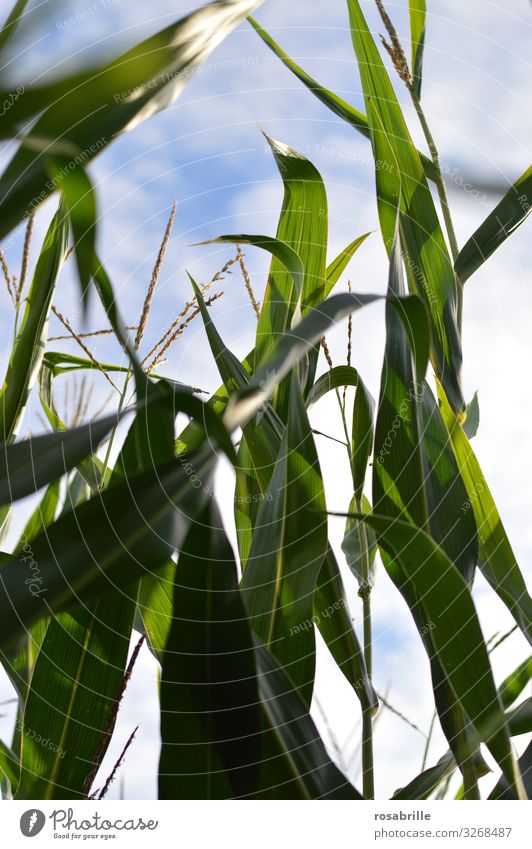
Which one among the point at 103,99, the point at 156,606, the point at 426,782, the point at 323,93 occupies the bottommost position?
the point at 426,782

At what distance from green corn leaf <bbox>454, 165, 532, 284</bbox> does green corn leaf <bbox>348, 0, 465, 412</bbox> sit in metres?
0.02

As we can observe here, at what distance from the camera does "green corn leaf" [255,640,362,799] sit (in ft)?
1.16

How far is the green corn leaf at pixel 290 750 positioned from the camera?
0.35m

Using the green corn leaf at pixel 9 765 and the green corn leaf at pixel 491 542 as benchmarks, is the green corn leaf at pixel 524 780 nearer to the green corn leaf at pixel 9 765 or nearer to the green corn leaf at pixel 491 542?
the green corn leaf at pixel 491 542

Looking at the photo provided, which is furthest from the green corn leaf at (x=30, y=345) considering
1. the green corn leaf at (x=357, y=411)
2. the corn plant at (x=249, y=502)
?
the green corn leaf at (x=357, y=411)

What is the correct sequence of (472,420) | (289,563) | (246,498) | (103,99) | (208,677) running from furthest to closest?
(472,420), (246,498), (289,563), (208,677), (103,99)

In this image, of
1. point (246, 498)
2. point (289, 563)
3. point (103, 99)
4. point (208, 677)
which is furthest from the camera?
point (246, 498)

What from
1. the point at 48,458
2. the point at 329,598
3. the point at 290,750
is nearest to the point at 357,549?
the point at 329,598

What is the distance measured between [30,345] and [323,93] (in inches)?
13.6

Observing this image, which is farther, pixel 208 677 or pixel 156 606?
pixel 156 606

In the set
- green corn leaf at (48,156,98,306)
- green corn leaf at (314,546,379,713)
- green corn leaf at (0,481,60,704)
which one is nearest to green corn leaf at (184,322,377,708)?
green corn leaf at (314,546,379,713)

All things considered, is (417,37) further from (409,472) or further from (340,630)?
(340,630)

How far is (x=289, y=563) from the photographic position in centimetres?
44
